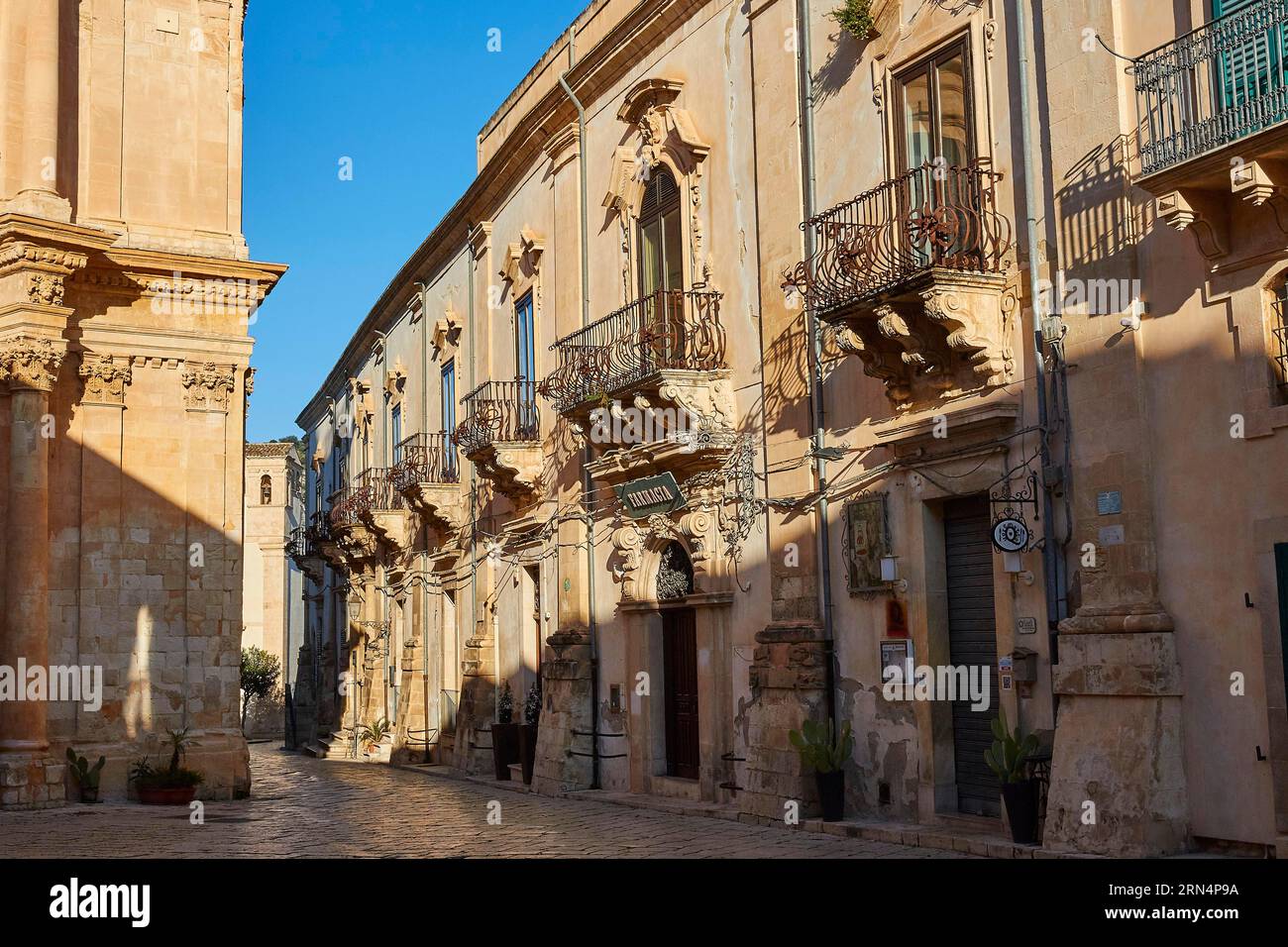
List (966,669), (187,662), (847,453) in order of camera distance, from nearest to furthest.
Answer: (966,669) < (847,453) < (187,662)

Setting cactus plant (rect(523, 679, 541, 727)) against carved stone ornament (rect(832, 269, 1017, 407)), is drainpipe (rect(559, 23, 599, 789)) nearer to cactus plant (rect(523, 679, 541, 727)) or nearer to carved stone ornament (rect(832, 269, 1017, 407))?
cactus plant (rect(523, 679, 541, 727))

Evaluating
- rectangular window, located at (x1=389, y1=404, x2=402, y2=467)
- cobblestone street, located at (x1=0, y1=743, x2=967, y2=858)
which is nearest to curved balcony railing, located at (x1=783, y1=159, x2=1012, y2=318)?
cobblestone street, located at (x1=0, y1=743, x2=967, y2=858)

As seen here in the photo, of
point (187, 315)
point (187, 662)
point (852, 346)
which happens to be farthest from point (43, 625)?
point (852, 346)

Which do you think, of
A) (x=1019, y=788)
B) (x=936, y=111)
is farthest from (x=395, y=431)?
(x=1019, y=788)

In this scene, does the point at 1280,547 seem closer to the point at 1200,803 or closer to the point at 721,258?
the point at 1200,803

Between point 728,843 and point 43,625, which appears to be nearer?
point 728,843

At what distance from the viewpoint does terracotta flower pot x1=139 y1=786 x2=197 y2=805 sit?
17.8 m

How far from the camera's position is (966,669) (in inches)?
498

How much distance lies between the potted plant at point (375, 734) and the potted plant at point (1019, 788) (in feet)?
70.7

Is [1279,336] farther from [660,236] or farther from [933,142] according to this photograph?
[660,236]

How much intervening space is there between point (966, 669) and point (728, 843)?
2.59m

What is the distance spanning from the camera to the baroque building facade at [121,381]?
1742 cm

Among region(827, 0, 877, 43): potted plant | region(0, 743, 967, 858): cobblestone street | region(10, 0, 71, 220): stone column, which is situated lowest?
region(0, 743, 967, 858): cobblestone street

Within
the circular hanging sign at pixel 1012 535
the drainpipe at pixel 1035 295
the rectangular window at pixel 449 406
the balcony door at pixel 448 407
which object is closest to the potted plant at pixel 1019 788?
the drainpipe at pixel 1035 295
